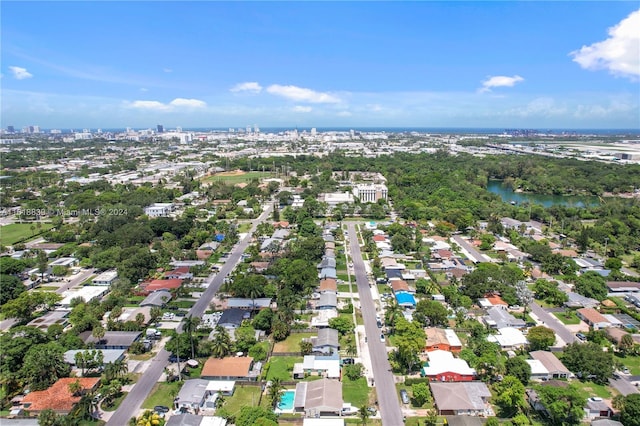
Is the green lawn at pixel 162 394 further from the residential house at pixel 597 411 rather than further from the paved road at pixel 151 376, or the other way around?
the residential house at pixel 597 411

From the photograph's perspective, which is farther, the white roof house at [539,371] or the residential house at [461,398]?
the white roof house at [539,371]

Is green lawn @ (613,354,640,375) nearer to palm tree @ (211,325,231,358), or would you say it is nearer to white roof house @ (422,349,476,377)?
white roof house @ (422,349,476,377)

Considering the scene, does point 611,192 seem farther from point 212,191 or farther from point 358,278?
point 212,191

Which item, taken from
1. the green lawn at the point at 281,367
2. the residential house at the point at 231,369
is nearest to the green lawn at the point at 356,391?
the green lawn at the point at 281,367

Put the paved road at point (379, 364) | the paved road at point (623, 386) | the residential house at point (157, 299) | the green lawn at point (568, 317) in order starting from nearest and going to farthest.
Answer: the paved road at point (379, 364), the paved road at point (623, 386), the green lawn at point (568, 317), the residential house at point (157, 299)

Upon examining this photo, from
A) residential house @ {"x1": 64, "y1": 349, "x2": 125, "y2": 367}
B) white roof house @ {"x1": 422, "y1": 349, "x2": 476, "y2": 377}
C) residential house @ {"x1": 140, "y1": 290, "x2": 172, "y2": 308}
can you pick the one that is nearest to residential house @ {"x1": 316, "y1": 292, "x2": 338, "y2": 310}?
white roof house @ {"x1": 422, "y1": 349, "x2": 476, "y2": 377}

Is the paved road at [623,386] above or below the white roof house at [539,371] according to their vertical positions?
below

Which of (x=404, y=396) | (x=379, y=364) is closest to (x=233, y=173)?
(x=379, y=364)
